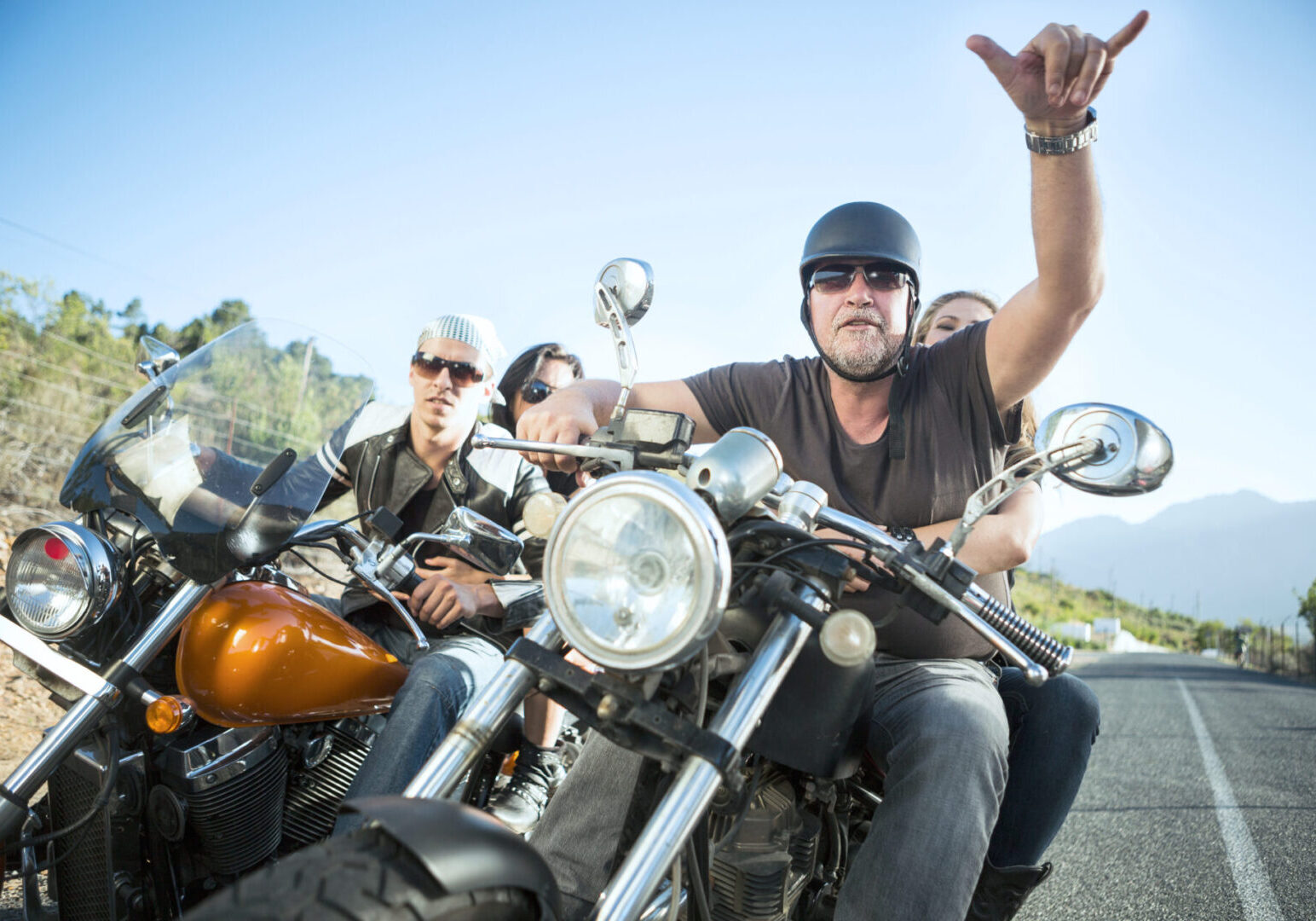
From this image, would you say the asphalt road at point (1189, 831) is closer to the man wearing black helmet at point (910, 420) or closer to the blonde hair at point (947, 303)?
the man wearing black helmet at point (910, 420)

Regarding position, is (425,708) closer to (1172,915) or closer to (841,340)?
(841,340)

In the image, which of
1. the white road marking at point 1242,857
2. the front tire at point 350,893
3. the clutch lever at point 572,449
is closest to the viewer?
the front tire at point 350,893

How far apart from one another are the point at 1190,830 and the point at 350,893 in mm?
4944

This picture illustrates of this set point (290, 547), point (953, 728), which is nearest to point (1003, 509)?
point (953, 728)

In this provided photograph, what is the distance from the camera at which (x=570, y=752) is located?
271 centimetres

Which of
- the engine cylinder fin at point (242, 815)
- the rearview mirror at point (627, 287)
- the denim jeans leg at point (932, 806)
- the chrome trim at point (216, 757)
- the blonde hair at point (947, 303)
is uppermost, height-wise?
the blonde hair at point (947, 303)

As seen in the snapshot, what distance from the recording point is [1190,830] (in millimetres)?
4551

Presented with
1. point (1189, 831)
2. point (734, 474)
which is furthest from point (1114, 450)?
point (1189, 831)

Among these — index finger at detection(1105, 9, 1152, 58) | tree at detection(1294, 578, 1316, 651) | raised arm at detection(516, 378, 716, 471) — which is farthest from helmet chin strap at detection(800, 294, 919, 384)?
tree at detection(1294, 578, 1316, 651)

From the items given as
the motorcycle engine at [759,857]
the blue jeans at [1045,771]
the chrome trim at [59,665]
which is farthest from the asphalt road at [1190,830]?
the chrome trim at [59,665]

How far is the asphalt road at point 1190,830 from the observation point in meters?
3.35

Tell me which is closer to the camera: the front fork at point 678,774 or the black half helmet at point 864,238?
the front fork at point 678,774

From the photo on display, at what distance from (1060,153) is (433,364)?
2110 mm

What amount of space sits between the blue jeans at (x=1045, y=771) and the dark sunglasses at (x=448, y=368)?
209cm
